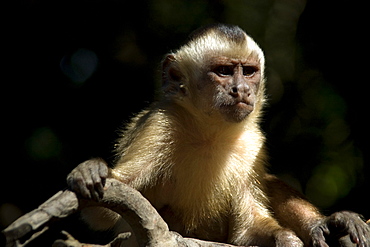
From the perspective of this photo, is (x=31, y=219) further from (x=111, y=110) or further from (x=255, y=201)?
(x=111, y=110)

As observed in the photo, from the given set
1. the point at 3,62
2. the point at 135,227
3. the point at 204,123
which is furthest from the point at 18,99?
the point at 135,227

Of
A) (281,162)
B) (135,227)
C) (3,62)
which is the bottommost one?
(281,162)

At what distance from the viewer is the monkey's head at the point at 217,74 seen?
5098 mm

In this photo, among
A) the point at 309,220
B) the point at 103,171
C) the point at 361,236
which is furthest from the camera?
the point at 309,220

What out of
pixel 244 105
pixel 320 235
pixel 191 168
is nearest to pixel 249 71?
pixel 244 105

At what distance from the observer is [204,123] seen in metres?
5.39

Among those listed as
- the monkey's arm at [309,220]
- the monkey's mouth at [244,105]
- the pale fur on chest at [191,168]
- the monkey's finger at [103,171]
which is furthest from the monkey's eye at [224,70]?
the monkey's finger at [103,171]

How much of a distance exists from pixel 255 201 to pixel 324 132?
185cm

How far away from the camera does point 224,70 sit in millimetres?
5320

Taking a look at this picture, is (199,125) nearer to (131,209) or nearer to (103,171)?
(103,171)

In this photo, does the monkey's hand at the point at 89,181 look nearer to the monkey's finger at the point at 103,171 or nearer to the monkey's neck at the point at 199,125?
the monkey's finger at the point at 103,171

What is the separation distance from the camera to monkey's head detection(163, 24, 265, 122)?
5.10 metres

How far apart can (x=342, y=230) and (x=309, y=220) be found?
54 centimetres

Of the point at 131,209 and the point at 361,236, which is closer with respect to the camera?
the point at 131,209
